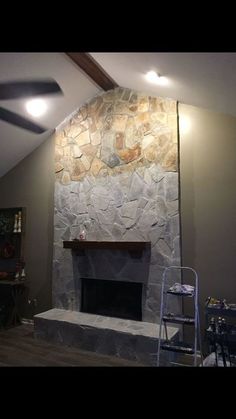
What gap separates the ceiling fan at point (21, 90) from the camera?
313 centimetres

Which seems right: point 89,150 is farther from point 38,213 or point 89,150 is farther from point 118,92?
point 38,213

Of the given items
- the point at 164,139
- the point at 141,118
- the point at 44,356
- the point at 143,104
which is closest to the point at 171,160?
the point at 164,139

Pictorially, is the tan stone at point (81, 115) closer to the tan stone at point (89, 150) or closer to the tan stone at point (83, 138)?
the tan stone at point (83, 138)

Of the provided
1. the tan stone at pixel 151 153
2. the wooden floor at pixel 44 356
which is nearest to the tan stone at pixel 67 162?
the tan stone at pixel 151 153

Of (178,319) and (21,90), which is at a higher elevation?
(21,90)

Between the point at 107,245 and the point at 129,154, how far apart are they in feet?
3.80

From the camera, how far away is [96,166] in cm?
380

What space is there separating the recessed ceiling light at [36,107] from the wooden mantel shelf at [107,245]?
1709 mm

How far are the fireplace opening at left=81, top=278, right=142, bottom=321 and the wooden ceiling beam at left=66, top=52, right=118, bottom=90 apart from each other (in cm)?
251

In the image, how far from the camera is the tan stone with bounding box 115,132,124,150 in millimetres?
3643

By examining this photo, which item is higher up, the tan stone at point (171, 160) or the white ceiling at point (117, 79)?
the white ceiling at point (117, 79)

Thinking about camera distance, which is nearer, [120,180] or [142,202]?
[142,202]

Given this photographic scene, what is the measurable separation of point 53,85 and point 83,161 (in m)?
1.00

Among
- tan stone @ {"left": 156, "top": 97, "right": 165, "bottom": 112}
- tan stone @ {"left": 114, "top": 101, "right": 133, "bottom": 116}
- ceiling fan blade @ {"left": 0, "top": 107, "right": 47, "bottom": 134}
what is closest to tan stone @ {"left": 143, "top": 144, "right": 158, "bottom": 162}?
tan stone @ {"left": 156, "top": 97, "right": 165, "bottom": 112}
